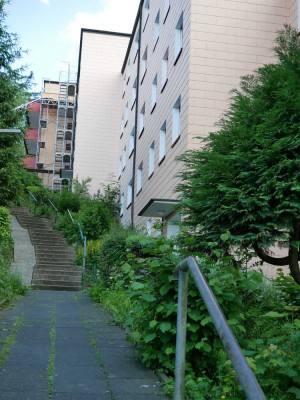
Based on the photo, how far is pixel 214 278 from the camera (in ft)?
14.4

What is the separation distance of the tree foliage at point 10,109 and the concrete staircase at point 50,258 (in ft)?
7.84

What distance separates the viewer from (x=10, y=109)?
18.2 metres

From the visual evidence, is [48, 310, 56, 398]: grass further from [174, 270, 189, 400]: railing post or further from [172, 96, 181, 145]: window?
[172, 96, 181, 145]: window

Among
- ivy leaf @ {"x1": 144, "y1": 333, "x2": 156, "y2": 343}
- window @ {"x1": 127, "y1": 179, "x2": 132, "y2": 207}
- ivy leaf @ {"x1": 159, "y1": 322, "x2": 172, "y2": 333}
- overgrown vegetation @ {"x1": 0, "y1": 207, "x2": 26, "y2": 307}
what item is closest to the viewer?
ivy leaf @ {"x1": 159, "y1": 322, "x2": 172, "y2": 333}

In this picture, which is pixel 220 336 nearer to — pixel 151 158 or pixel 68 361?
pixel 68 361

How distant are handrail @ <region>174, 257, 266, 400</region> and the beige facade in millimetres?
29597

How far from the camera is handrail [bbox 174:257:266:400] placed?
5.30 ft

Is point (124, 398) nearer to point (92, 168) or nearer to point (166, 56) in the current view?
point (166, 56)

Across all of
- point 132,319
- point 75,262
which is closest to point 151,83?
point 75,262

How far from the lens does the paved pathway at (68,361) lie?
13.3 ft

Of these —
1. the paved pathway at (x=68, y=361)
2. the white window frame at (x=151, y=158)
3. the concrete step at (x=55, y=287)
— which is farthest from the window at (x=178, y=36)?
the paved pathway at (x=68, y=361)

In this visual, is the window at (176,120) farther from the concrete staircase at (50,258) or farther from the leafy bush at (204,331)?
the leafy bush at (204,331)

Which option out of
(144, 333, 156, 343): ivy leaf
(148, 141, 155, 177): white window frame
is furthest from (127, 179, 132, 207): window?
→ (144, 333, 156, 343): ivy leaf

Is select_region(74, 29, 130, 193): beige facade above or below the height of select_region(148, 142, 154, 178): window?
above
